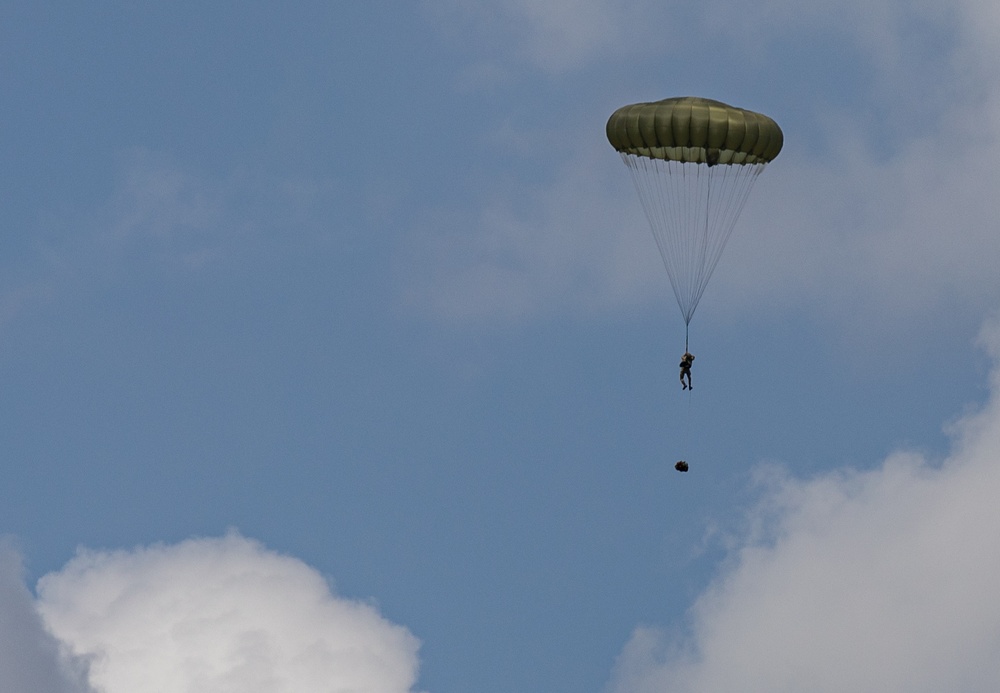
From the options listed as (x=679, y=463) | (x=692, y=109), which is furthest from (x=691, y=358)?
(x=692, y=109)

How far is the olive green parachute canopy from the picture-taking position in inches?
3671

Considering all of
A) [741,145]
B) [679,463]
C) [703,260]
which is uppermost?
[741,145]

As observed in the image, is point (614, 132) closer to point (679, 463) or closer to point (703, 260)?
point (703, 260)

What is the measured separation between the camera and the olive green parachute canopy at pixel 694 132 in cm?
9325

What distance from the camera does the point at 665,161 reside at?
310ft

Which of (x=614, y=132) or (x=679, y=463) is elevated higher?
(x=614, y=132)

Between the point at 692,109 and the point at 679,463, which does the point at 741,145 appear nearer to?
the point at 692,109

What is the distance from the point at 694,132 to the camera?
93.2m

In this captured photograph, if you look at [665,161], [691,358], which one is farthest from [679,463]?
[665,161]

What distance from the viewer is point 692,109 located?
93562 mm

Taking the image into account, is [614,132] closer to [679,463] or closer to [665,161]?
[665,161]

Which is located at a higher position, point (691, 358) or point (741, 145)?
point (741, 145)

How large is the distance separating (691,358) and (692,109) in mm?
10042

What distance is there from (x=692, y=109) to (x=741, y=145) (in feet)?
8.08
